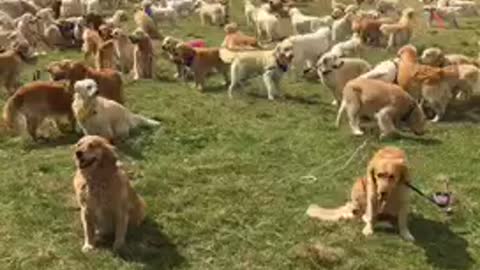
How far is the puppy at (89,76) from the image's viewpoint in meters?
13.6

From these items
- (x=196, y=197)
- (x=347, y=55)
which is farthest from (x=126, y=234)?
(x=347, y=55)

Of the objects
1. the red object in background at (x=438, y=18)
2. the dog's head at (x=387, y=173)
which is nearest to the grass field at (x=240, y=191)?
the dog's head at (x=387, y=173)

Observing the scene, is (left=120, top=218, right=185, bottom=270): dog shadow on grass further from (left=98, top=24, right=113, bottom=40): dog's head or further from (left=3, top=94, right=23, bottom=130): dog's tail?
(left=98, top=24, right=113, bottom=40): dog's head

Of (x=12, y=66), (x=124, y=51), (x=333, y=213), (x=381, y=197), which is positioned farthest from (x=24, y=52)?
(x=381, y=197)

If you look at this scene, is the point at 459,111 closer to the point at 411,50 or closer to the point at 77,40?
the point at 411,50

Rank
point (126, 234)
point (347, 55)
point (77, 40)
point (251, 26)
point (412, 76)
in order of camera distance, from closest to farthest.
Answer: point (126, 234) < point (412, 76) < point (347, 55) < point (77, 40) < point (251, 26)

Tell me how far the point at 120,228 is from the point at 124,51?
9.95 meters

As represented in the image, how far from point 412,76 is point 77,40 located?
988 centimetres

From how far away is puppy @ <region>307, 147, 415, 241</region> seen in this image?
354 inches

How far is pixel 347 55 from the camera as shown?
17.9 metres

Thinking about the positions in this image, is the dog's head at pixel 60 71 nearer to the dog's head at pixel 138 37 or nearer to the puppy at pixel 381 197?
the dog's head at pixel 138 37

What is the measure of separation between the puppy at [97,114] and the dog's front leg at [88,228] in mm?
3697

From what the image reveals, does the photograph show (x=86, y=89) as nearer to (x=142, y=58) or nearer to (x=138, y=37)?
(x=142, y=58)

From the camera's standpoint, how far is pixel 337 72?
1566 centimetres
